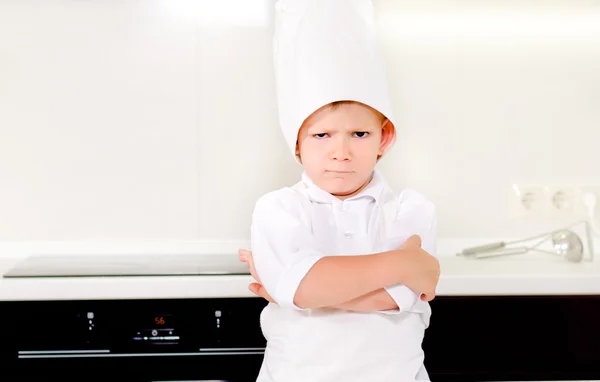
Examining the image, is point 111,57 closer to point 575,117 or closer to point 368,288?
point 368,288

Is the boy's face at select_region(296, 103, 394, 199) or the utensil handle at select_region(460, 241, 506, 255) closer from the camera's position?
the boy's face at select_region(296, 103, 394, 199)

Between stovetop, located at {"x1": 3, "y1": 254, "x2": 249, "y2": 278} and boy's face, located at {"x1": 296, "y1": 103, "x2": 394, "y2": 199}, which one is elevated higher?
boy's face, located at {"x1": 296, "y1": 103, "x2": 394, "y2": 199}

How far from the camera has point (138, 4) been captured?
1588 mm

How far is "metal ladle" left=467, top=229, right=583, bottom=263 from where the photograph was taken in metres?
A: 1.50

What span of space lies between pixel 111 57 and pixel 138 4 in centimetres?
14

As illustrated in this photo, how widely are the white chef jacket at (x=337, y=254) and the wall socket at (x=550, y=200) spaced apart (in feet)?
2.57

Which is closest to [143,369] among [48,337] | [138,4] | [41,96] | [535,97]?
[48,337]

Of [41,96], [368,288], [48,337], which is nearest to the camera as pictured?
[368,288]

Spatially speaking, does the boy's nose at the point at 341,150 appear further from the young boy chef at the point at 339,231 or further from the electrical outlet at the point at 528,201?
the electrical outlet at the point at 528,201

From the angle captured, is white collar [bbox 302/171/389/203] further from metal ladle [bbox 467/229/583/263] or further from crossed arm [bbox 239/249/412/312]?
metal ladle [bbox 467/229/583/263]

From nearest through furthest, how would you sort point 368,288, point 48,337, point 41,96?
point 368,288
point 48,337
point 41,96

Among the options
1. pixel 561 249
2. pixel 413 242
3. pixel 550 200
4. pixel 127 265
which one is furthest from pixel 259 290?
pixel 550 200

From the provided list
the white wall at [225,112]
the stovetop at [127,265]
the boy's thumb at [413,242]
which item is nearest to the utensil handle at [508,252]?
the white wall at [225,112]

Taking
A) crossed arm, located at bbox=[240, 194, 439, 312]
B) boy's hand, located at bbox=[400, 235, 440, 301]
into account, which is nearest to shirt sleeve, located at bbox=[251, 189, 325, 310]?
crossed arm, located at bbox=[240, 194, 439, 312]
